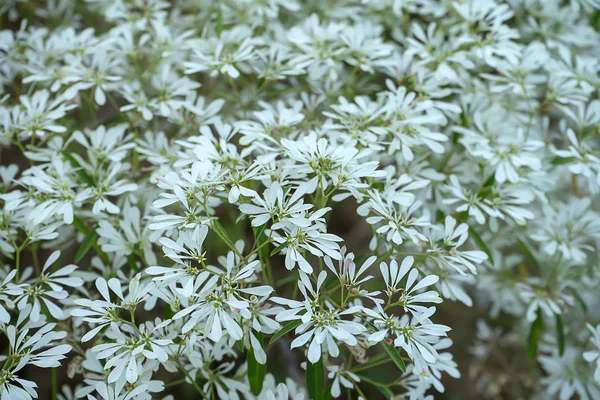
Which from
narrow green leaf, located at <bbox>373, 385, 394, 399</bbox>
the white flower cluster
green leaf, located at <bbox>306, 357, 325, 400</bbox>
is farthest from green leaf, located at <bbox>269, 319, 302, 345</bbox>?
narrow green leaf, located at <bbox>373, 385, 394, 399</bbox>

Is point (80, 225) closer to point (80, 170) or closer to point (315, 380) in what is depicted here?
point (80, 170)

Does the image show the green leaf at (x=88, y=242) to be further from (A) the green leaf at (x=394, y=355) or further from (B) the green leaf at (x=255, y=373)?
(A) the green leaf at (x=394, y=355)

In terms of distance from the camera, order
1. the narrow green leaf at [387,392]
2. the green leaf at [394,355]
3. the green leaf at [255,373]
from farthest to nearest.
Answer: the narrow green leaf at [387,392] < the green leaf at [255,373] < the green leaf at [394,355]

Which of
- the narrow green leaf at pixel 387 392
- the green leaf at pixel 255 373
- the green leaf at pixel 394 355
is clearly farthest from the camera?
the narrow green leaf at pixel 387 392

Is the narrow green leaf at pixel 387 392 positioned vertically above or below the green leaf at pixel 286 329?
below

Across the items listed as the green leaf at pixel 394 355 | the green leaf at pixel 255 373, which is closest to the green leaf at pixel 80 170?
the green leaf at pixel 255 373

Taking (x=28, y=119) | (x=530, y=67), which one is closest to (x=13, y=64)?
(x=28, y=119)

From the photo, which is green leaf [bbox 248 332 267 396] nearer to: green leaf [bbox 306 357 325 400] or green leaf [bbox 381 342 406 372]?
green leaf [bbox 306 357 325 400]

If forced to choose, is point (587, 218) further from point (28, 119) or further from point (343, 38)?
point (28, 119)

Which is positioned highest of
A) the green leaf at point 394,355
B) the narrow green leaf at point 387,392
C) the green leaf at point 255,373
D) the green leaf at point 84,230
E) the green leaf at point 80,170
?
the green leaf at point 80,170
